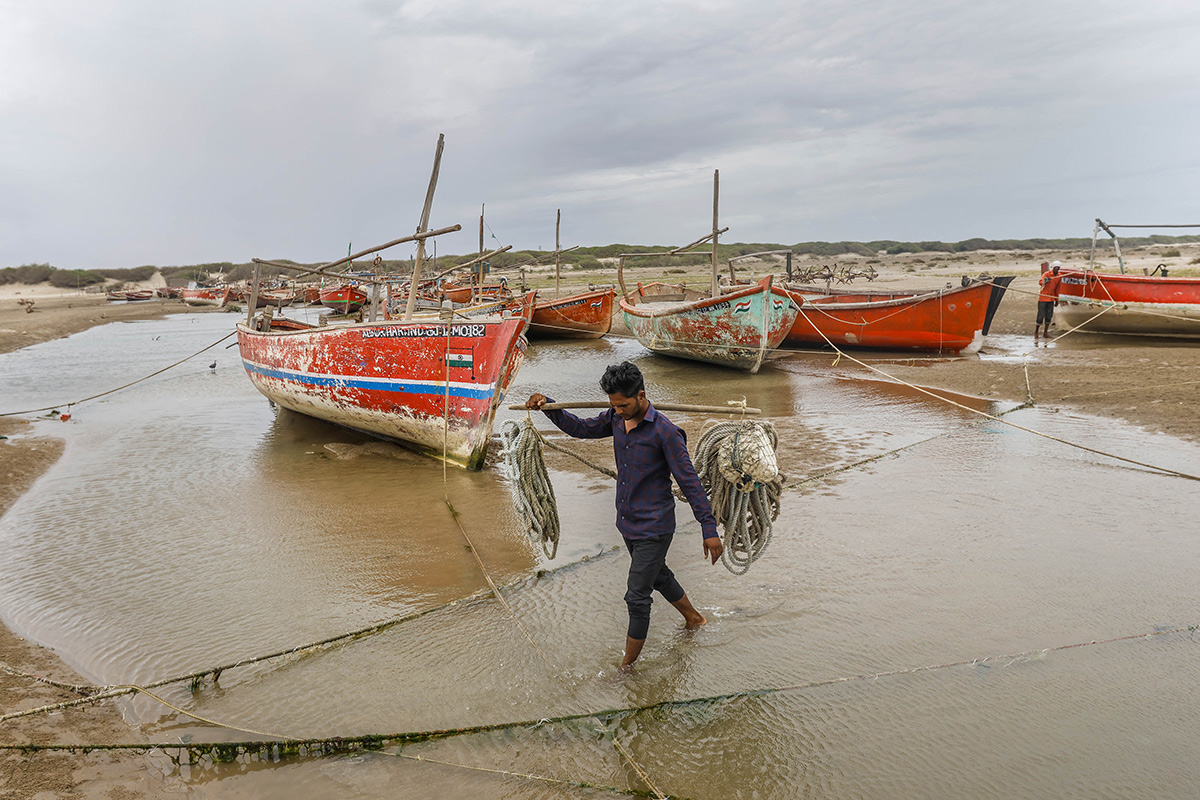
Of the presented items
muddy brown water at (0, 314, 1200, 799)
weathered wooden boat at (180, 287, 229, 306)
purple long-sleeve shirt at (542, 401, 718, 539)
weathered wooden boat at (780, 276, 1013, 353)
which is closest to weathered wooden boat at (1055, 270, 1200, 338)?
weathered wooden boat at (780, 276, 1013, 353)

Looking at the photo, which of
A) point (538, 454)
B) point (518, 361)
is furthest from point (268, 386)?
point (538, 454)

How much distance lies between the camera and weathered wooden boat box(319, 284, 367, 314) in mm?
34312

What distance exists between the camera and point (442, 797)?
284cm

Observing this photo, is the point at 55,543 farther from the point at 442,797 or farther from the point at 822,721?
the point at 822,721

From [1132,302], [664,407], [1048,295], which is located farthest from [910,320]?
[664,407]

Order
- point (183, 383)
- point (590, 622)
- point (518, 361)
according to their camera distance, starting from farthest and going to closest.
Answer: point (183, 383) → point (518, 361) → point (590, 622)

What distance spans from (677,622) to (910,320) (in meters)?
12.9

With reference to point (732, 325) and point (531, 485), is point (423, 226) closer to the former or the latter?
point (531, 485)

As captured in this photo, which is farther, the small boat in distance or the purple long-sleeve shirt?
the small boat in distance

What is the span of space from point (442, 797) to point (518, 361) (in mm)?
5941

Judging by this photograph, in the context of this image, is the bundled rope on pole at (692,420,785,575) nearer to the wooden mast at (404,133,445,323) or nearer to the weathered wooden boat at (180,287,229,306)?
the wooden mast at (404,133,445,323)

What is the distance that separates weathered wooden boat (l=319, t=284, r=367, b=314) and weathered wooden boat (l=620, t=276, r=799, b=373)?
2249 cm

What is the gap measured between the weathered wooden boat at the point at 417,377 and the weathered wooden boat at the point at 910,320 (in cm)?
786

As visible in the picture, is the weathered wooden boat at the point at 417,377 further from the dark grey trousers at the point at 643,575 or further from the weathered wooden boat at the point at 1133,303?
the weathered wooden boat at the point at 1133,303
